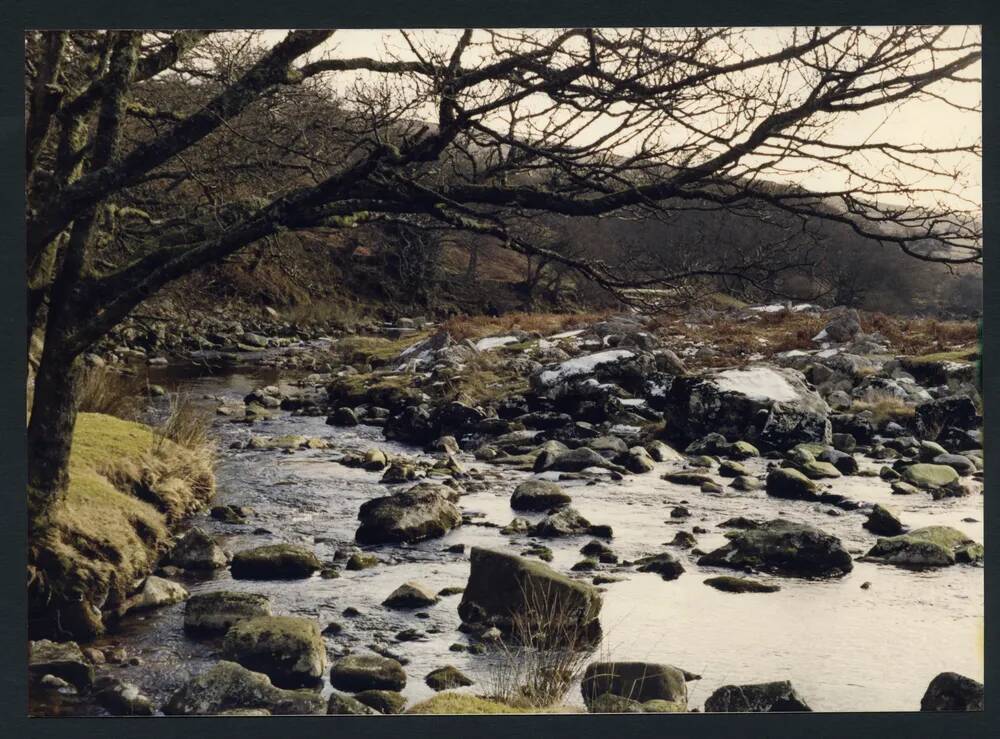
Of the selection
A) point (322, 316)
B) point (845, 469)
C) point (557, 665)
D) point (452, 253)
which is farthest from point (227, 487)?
point (845, 469)

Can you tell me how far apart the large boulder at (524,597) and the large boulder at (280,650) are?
0.82 metres

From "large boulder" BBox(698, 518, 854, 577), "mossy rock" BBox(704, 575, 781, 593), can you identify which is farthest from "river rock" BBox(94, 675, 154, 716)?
"large boulder" BBox(698, 518, 854, 577)

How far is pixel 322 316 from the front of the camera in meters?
7.61

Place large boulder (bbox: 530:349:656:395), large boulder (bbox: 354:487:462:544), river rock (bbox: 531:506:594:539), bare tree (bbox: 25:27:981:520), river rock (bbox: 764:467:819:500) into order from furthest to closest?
large boulder (bbox: 530:349:656:395), river rock (bbox: 764:467:819:500), river rock (bbox: 531:506:594:539), large boulder (bbox: 354:487:462:544), bare tree (bbox: 25:27:981:520)

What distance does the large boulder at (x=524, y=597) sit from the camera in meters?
5.01

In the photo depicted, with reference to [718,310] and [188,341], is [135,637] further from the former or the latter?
[718,310]

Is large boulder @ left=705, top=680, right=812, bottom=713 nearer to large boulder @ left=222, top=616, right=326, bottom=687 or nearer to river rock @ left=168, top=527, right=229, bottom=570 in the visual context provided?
large boulder @ left=222, top=616, right=326, bottom=687

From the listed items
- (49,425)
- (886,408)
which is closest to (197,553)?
(49,425)

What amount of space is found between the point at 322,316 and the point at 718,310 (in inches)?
117

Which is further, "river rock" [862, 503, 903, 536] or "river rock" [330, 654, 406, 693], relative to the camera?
"river rock" [862, 503, 903, 536]

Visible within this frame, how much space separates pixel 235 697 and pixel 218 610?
719 mm

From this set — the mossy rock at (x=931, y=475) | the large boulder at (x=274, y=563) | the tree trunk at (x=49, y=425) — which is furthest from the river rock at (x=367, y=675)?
the mossy rock at (x=931, y=475)

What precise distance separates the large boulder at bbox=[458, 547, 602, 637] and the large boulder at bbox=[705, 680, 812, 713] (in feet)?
2.40

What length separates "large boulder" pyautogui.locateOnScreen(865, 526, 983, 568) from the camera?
5.42 m
